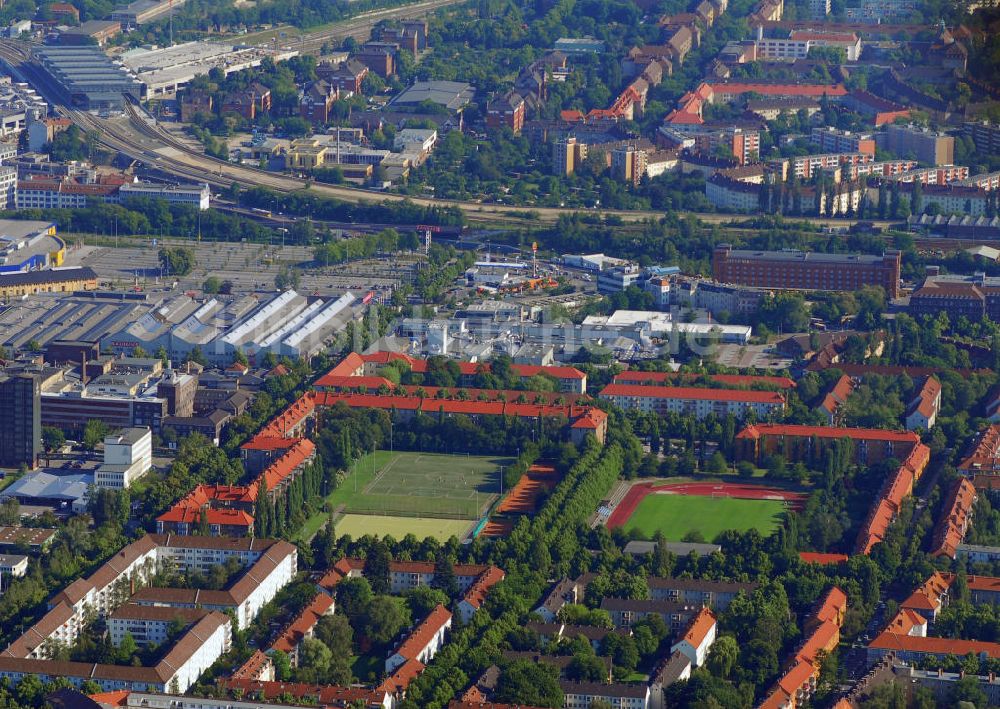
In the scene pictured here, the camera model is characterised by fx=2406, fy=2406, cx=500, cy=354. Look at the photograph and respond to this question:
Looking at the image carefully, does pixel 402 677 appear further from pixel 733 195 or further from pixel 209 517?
pixel 733 195

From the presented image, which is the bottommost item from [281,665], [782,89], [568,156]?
[281,665]

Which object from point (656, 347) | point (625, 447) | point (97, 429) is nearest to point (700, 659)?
point (625, 447)

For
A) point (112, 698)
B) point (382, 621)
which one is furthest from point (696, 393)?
point (112, 698)

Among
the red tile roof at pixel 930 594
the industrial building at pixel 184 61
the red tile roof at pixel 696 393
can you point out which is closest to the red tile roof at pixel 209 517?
the red tile roof at pixel 696 393

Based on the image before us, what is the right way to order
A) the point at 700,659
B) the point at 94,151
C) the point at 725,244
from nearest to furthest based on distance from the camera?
the point at 700,659
the point at 725,244
the point at 94,151

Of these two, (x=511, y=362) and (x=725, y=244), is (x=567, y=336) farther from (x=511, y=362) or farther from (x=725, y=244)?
(x=725, y=244)

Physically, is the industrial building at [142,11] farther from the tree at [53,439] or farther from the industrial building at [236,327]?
the tree at [53,439]
